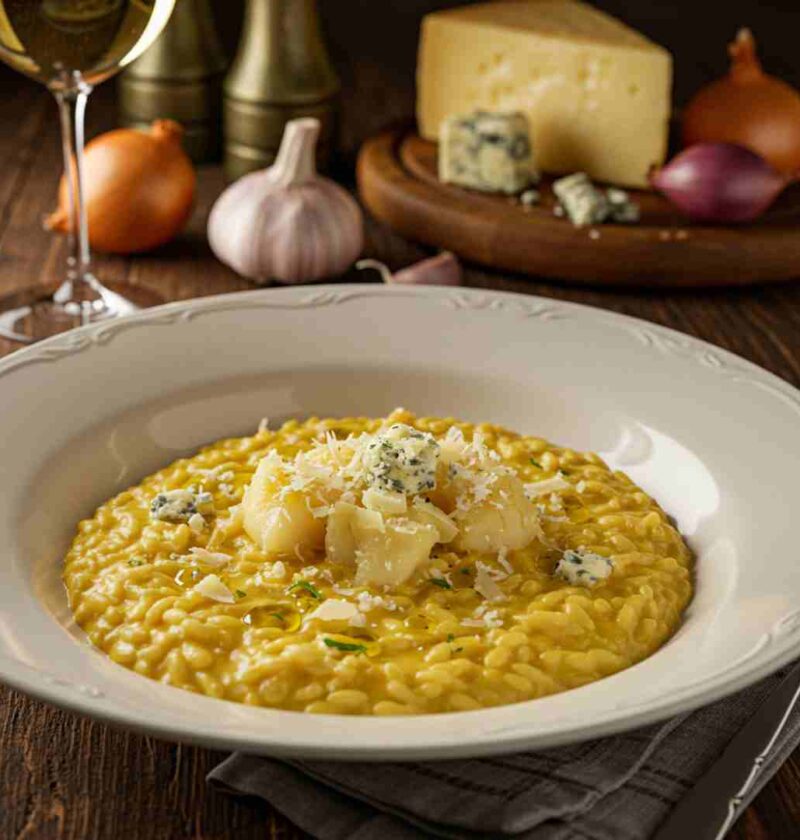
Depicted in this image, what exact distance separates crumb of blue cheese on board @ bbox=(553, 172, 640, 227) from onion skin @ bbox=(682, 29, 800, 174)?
1.56ft

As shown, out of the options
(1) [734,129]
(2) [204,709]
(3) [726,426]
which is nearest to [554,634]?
(2) [204,709]

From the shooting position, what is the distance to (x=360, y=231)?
3.77m

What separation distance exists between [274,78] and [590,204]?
1.14 meters

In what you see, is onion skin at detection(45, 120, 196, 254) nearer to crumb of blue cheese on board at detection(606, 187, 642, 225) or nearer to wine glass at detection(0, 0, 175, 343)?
wine glass at detection(0, 0, 175, 343)

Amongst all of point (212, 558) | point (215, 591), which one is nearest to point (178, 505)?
point (212, 558)

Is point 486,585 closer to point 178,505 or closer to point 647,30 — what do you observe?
point 178,505

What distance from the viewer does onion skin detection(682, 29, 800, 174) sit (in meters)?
4.11

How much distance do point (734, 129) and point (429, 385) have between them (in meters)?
1.80

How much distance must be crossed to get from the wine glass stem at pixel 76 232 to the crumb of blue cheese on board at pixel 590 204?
4.33 ft

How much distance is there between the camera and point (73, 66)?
3.04 meters

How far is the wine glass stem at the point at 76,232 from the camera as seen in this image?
327 centimetres

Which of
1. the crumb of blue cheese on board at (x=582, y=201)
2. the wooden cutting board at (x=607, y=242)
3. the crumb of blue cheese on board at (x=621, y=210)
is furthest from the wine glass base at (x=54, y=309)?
the crumb of blue cheese on board at (x=621, y=210)

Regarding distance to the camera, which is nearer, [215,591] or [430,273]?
[215,591]

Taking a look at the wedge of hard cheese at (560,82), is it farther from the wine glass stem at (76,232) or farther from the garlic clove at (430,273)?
the wine glass stem at (76,232)
